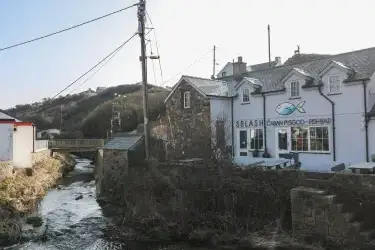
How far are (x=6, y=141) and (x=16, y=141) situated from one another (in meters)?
4.16

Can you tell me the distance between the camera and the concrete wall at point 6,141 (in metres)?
23.7

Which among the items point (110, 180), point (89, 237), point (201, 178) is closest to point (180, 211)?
point (201, 178)

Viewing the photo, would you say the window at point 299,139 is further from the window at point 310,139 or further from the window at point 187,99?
the window at point 187,99

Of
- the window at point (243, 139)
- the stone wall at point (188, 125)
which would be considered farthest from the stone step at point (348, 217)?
the window at point (243, 139)

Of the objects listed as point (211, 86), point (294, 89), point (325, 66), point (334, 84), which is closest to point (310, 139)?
point (294, 89)

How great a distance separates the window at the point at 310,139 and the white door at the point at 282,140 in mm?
357

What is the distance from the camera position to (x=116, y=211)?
1986 centimetres

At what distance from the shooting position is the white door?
22.8 m

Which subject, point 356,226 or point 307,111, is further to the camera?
point 307,111

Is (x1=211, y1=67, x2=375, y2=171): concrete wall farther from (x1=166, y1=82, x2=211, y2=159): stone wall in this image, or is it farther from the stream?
the stream

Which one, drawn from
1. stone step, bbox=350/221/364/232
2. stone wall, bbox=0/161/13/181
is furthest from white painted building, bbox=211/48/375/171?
stone wall, bbox=0/161/13/181

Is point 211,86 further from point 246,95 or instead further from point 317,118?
point 317,118

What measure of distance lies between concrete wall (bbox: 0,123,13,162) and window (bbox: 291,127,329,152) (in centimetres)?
1747

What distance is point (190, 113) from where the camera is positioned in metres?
26.6
